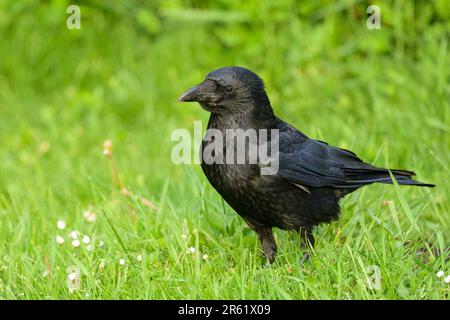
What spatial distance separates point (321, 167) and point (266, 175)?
41cm

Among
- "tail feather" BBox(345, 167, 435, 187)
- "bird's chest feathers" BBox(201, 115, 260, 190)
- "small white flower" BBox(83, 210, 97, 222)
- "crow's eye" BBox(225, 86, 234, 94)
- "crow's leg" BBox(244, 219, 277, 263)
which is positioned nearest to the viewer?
"bird's chest feathers" BBox(201, 115, 260, 190)

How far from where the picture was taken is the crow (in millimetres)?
3602

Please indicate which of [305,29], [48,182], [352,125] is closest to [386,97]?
[352,125]

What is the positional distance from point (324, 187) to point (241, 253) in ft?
1.67

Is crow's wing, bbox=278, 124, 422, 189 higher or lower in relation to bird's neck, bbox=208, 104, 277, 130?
lower

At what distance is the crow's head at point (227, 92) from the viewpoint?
12.0 feet

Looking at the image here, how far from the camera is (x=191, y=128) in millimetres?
6168

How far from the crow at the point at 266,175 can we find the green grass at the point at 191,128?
0.16 m

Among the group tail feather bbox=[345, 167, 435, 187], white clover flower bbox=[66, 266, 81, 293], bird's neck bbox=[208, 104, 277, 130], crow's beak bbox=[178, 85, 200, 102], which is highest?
crow's beak bbox=[178, 85, 200, 102]

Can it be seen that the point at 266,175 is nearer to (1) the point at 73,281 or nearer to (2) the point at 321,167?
(2) the point at 321,167

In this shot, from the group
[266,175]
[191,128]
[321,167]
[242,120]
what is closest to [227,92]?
[242,120]

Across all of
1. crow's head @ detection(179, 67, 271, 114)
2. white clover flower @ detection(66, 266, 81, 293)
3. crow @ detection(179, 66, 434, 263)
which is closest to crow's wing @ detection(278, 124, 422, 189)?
crow @ detection(179, 66, 434, 263)

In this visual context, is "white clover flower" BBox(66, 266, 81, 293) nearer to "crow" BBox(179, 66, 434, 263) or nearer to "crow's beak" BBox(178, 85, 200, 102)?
"crow" BBox(179, 66, 434, 263)
